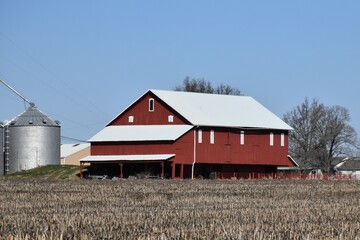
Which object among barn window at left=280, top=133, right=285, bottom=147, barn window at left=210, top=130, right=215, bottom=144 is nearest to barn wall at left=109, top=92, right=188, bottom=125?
barn window at left=210, top=130, right=215, bottom=144

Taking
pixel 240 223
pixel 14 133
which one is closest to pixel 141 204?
pixel 240 223

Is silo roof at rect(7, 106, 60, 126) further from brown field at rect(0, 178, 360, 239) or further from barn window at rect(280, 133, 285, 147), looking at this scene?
brown field at rect(0, 178, 360, 239)

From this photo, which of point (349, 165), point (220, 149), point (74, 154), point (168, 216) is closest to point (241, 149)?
point (220, 149)

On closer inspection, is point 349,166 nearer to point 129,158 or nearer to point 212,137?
point 212,137

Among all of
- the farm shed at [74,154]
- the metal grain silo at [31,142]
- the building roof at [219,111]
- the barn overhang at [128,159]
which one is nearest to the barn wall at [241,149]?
the building roof at [219,111]

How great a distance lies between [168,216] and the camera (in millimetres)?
26609

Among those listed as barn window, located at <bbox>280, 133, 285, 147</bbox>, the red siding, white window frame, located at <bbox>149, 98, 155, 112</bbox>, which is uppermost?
white window frame, located at <bbox>149, 98, 155, 112</bbox>

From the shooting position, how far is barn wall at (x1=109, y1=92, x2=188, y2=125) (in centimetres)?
7481

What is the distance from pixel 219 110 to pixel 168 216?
52.2 meters

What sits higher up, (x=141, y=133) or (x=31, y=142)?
(x=141, y=133)

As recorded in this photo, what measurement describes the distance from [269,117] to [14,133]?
21132 millimetres

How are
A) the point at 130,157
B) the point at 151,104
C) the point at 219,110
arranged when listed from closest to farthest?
the point at 130,157, the point at 151,104, the point at 219,110

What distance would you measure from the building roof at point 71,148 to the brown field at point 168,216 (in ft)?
221

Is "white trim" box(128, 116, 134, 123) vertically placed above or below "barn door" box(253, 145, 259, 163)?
above
